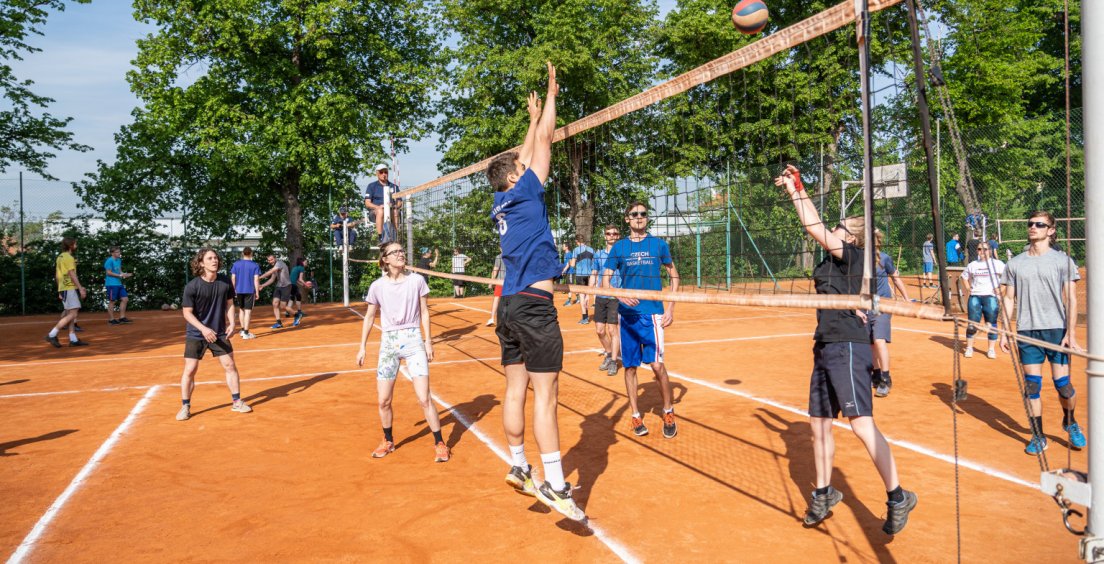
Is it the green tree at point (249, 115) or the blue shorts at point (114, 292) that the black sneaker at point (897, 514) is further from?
the green tree at point (249, 115)

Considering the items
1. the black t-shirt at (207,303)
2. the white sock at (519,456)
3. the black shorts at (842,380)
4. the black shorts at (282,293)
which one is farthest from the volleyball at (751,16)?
the black shorts at (282,293)

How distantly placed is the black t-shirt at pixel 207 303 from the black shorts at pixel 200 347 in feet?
0.19

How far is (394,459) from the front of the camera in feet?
20.8

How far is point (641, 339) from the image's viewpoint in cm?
654

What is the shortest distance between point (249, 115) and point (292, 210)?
389cm

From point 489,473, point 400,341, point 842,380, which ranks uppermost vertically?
point 400,341

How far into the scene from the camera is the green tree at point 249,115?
83.5ft

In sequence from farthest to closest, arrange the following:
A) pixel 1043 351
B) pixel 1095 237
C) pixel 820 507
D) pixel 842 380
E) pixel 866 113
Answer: pixel 1043 351 → pixel 820 507 → pixel 842 380 → pixel 866 113 → pixel 1095 237

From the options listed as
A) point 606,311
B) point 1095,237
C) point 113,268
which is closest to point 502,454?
point 606,311

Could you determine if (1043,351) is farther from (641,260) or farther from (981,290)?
(981,290)

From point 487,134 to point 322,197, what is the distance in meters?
7.71

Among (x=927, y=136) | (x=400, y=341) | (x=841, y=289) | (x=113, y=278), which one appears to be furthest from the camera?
(x=113, y=278)

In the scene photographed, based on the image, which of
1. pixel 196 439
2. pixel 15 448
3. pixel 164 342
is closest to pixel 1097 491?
pixel 196 439

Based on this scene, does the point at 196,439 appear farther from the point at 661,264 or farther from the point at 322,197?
the point at 322,197
